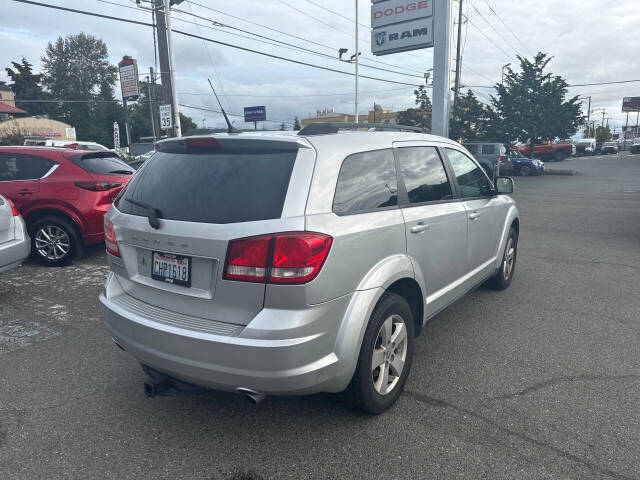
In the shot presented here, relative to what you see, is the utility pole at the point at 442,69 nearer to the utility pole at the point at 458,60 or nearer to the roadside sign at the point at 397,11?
the roadside sign at the point at 397,11

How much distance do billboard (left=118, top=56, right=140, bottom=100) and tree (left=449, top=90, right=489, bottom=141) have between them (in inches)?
764

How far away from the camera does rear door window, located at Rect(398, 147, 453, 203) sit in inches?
126

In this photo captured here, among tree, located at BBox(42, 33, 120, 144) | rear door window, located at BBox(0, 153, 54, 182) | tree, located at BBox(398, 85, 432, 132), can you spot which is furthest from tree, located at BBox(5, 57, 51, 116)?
rear door window, located at BBox(0, 153, 54, 182)

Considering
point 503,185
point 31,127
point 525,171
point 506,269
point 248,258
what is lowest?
point 506,269

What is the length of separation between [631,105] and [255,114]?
94627 mm

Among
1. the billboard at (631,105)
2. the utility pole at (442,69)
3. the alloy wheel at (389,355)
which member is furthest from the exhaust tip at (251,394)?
the billboard at (631,105)

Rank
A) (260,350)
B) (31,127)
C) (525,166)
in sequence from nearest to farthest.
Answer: (260,350)
(525,166)
(31,127)

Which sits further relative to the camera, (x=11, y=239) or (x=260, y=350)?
(x=11, y=239)

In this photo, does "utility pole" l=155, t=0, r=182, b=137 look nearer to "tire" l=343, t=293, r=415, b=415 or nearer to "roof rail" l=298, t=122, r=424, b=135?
"roof rail" l=298, t=122, r=424, b=135

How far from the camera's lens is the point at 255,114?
4216 cm

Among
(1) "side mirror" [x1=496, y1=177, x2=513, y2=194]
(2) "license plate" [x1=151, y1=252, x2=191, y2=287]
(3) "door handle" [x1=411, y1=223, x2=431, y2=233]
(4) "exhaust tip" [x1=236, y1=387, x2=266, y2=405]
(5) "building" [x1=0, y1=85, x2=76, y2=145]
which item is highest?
(5) "building" [x1=0, y1=85, x2=76, y2=145]

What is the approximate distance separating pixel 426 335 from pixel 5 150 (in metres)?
6.15

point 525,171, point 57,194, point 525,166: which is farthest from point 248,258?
point 525,171

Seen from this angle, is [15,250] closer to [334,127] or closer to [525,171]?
[334,127]
